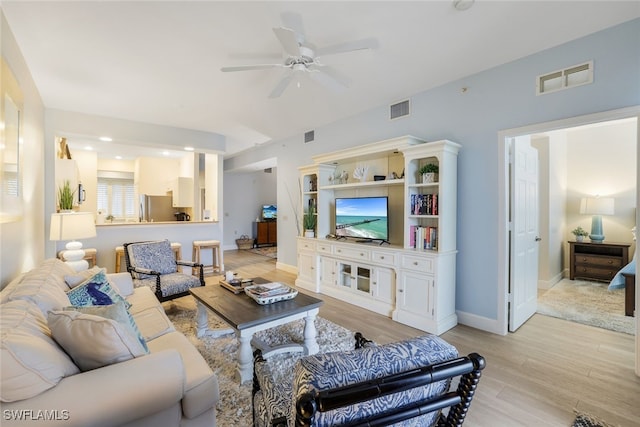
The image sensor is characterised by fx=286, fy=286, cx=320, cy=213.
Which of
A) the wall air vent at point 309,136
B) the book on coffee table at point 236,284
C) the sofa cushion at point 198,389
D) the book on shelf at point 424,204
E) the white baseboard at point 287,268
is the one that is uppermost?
the wall air vent at point 309,136

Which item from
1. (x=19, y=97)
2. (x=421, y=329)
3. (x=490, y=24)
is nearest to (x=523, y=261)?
(x=421, y=329)

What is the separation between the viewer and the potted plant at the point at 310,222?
4895 mm

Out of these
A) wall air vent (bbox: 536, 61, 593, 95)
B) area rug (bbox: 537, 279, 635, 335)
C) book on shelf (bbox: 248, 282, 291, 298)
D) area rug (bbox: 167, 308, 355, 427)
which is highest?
wall air vent (bbox: 536, 61, 593, 95)

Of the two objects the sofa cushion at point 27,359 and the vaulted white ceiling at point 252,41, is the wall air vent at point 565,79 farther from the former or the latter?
the sofa cushion at point 27,359

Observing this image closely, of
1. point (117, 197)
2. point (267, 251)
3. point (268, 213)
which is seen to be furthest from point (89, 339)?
point (117, 197)

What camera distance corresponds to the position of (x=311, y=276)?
4.78 meters

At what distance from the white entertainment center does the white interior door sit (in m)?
0.60

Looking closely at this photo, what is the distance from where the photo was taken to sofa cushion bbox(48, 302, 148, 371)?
129 cm

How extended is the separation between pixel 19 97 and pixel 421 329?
450 centimetres

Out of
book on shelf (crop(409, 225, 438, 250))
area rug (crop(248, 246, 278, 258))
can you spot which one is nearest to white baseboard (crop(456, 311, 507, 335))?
book on shelf (crop(409, 225, 438, 250))

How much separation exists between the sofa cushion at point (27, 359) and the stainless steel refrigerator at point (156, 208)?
644 centimetres

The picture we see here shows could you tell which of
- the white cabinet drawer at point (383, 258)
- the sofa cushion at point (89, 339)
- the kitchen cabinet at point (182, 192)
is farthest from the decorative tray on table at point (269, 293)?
the kitchen cabinet at point (182, 192)

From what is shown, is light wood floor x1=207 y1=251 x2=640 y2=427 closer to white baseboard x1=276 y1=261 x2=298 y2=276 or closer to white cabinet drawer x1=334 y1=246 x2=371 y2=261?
white cabinet drawer x1=334 y1=246 x2=371 y2=261

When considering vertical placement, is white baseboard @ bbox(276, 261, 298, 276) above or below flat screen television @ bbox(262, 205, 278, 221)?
below
